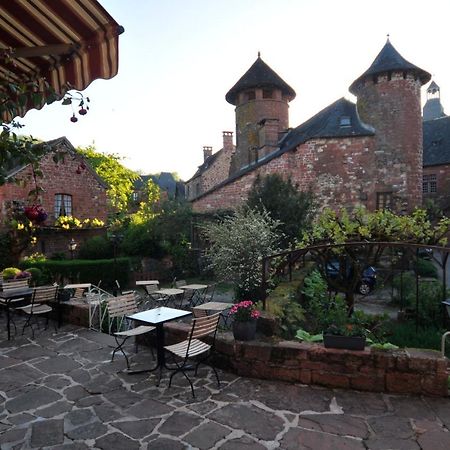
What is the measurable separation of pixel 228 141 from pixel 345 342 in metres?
30.4

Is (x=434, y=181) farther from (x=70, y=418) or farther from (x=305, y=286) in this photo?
(x=70, y=418)

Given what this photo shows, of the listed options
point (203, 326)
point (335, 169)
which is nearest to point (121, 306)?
point (203, 326)

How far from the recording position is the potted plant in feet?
15.5

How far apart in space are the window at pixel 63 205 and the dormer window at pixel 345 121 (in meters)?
14.9

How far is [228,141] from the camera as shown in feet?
109

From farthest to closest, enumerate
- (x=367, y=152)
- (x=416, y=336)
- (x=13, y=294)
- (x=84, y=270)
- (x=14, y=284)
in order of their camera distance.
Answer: (x=367, y=152), (x=84, y=270), (x=14, y=284), (x=13, y=294), (x=416, y=336)

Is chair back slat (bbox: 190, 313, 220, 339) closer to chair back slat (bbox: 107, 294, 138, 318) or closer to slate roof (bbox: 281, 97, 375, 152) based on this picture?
chair back slat (bbox: 107, 294, 138, 318)

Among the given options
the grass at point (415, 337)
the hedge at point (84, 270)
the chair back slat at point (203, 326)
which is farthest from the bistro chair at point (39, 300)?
the grass at point (415, 337)

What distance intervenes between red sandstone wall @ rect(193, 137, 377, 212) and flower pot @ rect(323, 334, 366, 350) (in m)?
13.8

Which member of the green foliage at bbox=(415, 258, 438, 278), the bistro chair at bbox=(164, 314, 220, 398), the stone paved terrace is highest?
the bistro chair at bbox=(164, 314, 220, 398)

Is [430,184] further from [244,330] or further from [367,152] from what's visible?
[244,330]

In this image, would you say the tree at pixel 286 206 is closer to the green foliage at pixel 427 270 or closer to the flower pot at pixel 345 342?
the green foliage at pixel 427 270

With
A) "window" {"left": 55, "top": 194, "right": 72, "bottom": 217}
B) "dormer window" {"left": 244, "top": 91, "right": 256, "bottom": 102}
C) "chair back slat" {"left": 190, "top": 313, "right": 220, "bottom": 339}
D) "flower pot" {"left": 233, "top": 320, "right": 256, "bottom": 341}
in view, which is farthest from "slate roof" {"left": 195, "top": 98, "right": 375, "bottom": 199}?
"chair back slat" {"left": 190, "top": 313, "right": 220, "bottom": 339}

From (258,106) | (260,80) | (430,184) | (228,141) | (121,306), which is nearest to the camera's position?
(121,306)
